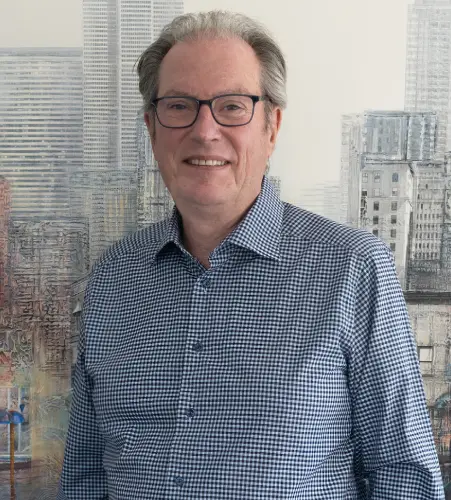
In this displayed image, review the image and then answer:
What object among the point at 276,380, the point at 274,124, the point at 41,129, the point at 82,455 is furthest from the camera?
the point at 41,129

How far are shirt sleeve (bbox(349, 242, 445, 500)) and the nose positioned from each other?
1.24ft

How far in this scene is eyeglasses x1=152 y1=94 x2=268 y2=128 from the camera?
1381 millimetres

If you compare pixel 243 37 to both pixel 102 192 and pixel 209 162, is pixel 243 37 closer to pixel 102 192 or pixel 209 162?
pixel 209 162

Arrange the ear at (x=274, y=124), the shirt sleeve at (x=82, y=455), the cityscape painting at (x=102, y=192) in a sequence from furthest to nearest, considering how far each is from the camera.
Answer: the cityscape painting at (x=102, y=192) < the shirt sleeve at (x=82, y=455) < the ear at (x=274, y=124)

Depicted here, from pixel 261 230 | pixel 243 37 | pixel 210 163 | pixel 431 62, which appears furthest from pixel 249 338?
pixel 431 62

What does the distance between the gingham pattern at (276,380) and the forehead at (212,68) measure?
23 cm

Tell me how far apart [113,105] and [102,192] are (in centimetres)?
21

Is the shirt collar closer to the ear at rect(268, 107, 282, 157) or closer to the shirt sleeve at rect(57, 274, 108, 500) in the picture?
the ear at rect(268, 107, 282, 157)

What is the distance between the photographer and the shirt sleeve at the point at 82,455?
5.36 feet

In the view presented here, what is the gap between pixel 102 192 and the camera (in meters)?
1.77

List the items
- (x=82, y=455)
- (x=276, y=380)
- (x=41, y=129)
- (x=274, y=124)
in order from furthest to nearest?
(x=41, y=129)
(x=82, y=455)
(x=274, y=124)
(x=276, y=380)

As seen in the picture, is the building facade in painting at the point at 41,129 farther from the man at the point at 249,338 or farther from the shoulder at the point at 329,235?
the shoulder at the point at 329,235

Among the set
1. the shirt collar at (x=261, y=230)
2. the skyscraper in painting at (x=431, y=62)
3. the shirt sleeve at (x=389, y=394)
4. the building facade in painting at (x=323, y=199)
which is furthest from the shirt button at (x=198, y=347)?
the skyscraper in painting at (x=431, y=62)

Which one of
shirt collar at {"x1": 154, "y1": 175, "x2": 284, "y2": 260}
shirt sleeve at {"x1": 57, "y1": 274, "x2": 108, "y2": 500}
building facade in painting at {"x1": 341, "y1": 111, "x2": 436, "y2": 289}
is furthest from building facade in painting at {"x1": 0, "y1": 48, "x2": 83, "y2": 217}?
building facade in painting at {"x1": 341, "y1": 111, "x2": 436, "y2": 289}
